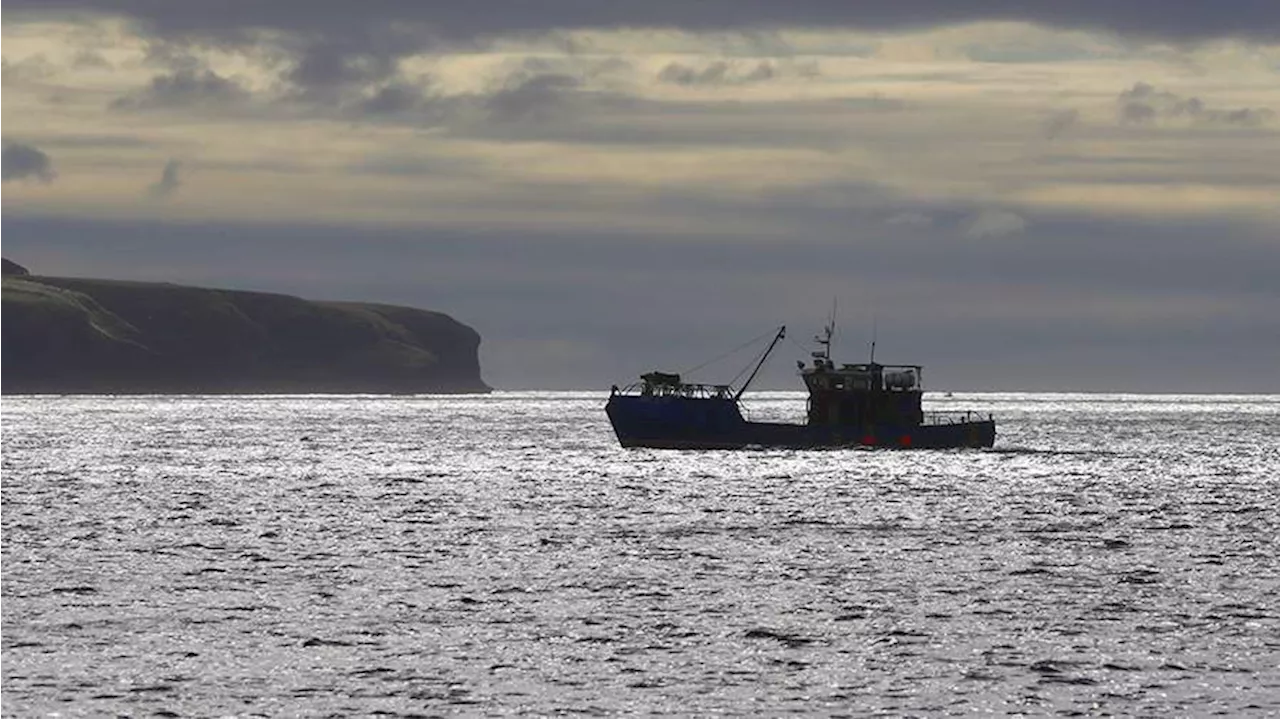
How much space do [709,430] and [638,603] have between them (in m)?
105

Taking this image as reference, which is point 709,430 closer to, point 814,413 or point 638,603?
point 814,413

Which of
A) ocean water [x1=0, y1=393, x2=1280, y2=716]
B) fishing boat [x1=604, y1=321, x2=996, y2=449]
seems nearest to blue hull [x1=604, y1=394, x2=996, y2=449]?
fishing boat [x1=604, y1=321, x2=996, y2=449]

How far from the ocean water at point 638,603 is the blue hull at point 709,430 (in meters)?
36.6

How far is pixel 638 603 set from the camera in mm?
58875

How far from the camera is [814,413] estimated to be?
540 ft

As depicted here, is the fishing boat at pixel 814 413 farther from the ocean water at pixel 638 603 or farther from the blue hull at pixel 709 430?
the ocean water at pixel 638 603

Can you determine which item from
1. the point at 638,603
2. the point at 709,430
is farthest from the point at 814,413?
the point at 638,603

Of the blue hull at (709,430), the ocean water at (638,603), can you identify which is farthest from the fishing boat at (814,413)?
the ocean water at (638,603)

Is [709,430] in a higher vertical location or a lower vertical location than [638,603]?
higher

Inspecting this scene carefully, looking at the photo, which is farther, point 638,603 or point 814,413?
point 814,413

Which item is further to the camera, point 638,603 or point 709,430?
point 709,430

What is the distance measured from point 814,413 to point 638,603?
107m

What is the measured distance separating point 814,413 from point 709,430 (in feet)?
28.3

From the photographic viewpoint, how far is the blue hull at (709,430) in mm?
160875
